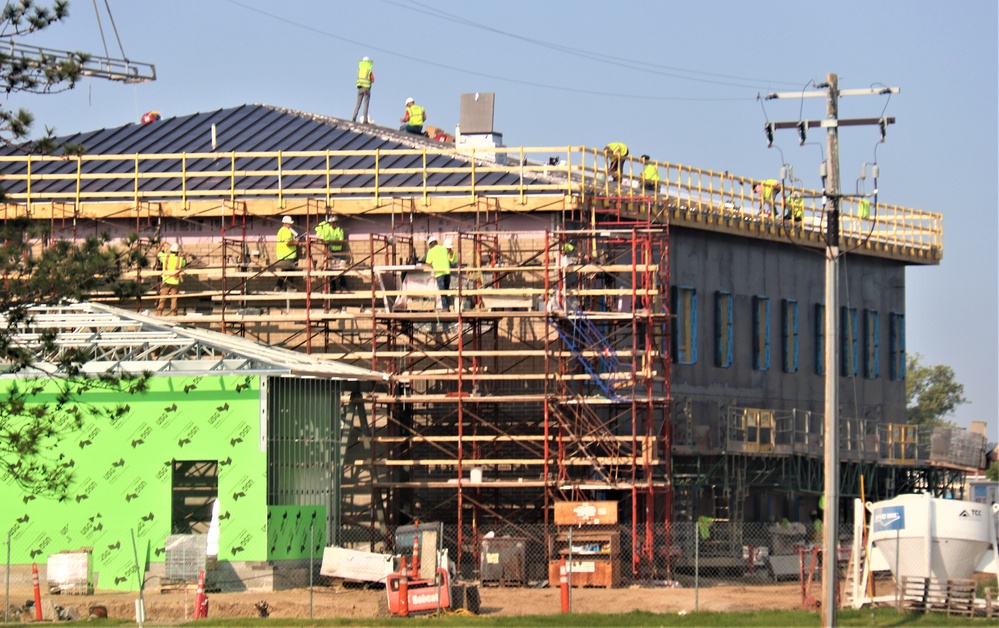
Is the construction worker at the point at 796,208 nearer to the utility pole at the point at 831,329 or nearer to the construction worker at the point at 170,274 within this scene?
the construction worker at the point at 170,274

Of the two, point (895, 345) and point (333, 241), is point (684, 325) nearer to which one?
point (333, 241)

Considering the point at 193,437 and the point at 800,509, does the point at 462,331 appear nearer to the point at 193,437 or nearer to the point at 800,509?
the point at 193,437

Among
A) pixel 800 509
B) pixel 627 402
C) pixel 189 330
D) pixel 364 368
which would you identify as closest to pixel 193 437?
pixel 189 330

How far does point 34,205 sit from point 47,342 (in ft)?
54.8

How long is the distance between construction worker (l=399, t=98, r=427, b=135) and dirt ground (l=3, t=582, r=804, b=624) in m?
19.0

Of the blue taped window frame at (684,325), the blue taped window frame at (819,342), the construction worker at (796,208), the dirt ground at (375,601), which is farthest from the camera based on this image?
the blue taped window frame at (819,342)

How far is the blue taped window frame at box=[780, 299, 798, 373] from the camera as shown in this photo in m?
51.6

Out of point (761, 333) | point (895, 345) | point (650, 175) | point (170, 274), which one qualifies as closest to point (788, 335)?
point (761, 333)

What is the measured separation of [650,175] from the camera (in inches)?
1801

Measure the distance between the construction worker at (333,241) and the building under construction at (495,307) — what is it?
128mm

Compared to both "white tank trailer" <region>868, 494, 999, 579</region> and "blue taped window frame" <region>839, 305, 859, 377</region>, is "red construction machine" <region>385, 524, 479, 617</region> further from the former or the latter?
"blue taped window frame" <region>839, 305, 859, 377</region>

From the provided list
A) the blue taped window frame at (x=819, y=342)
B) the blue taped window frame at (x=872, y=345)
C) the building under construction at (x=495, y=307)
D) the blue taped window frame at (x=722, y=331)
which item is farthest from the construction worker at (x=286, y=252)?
the blue taped window frame at (x=872, y=345)

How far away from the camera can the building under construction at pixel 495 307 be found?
41125 mm

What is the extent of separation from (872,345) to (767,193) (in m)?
7.28
